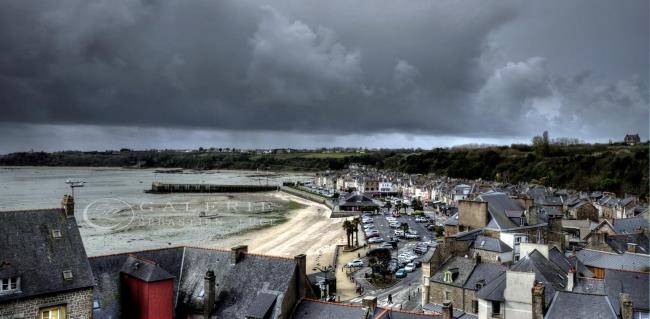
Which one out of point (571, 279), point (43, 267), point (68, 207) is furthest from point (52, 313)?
point (571, 279)

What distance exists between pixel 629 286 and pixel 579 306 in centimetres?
407

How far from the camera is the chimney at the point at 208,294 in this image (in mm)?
22719

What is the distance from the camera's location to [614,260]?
3406cm

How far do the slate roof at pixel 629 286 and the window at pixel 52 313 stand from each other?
22.2 m

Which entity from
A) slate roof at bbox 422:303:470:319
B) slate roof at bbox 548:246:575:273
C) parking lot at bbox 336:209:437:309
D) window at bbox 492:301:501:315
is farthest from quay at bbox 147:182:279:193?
window at bbox 492:301:501:315

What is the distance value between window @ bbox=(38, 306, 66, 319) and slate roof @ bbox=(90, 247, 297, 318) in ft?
5.68

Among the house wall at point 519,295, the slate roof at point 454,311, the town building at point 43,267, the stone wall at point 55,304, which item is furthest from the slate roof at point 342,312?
the town building at point 43,267

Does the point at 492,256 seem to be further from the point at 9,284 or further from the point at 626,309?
the point at 9,284

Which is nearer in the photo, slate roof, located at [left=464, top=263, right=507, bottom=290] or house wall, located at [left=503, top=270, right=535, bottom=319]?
house wall, located at [left=503, top=270, right=535, bottom=319]

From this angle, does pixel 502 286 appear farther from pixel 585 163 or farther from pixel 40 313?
pixel 585 163

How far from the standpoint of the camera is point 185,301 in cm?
2383

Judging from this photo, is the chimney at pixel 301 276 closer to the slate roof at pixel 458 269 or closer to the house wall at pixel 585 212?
the slate roof at pixel 458 269

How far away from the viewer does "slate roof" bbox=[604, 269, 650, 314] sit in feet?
70.3

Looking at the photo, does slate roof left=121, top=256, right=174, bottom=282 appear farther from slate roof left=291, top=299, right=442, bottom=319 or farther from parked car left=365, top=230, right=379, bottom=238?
parked car left=365, top=230, right=379, bottom=238
